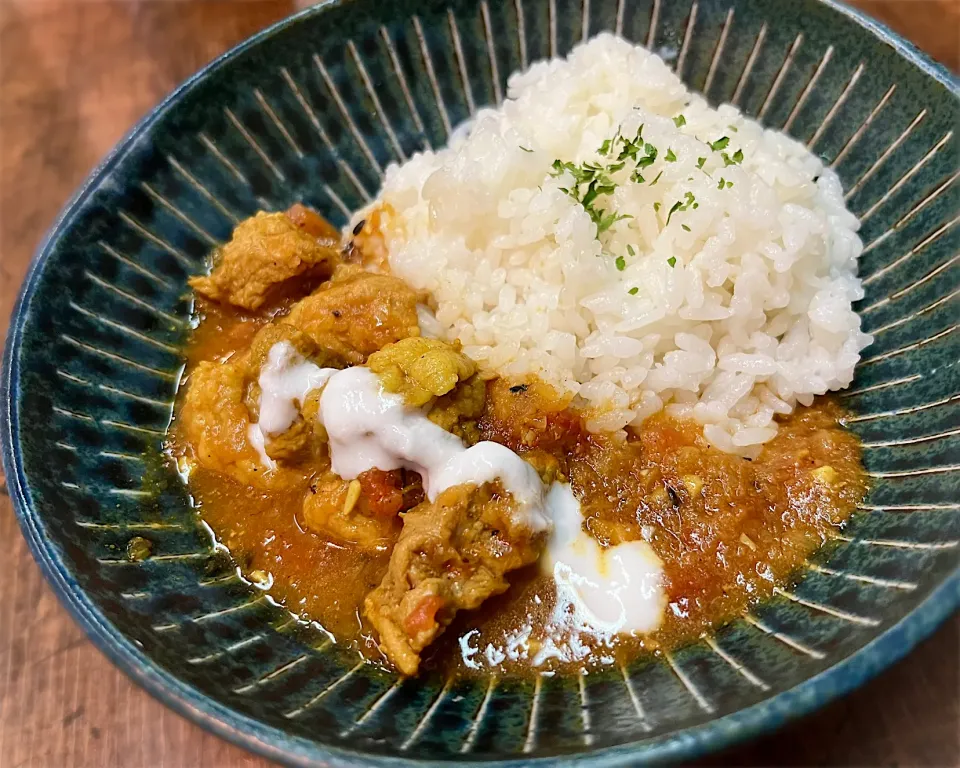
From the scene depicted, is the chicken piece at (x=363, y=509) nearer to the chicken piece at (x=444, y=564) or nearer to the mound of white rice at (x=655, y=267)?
the chicken piece at (x=444, y=564)

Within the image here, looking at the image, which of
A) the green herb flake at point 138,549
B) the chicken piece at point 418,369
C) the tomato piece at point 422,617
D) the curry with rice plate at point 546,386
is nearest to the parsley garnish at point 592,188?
the curry with rice plate at point 546,386

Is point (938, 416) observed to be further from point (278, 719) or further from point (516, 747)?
point (278, 719)

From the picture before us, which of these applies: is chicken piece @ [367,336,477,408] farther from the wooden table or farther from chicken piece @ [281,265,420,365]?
the wooden table

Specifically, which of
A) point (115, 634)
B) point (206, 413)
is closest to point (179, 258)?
point (206, 413)

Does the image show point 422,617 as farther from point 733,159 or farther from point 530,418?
point 733,159

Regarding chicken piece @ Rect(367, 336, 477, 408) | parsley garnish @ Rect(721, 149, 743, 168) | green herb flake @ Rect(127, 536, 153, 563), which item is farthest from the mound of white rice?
green herb flake @ Rect(127, 536, 153, 563)

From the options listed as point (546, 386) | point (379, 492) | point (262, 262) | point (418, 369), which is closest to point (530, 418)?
point (546, 386)

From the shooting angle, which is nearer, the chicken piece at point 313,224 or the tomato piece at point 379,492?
the tomato piece at point 379,492
